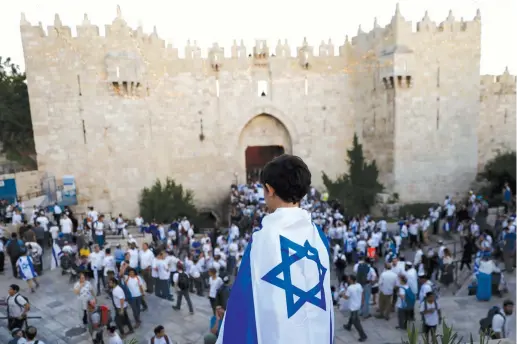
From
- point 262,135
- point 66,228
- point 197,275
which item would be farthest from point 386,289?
point 262,135

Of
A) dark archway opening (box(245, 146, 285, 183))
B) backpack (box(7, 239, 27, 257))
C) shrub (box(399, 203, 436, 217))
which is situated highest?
dark archway opening (box(245, 146, 285, 183))

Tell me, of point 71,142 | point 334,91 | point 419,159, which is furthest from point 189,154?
point 419,159

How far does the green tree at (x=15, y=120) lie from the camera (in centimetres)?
1814

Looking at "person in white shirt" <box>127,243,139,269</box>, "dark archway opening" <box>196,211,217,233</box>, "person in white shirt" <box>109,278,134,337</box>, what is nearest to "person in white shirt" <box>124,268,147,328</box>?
"person in white shirt" <box>109,278,134,337</box>

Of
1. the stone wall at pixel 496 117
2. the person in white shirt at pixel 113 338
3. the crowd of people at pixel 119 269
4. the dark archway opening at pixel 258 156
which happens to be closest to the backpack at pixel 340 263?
the crowd of people at pixel 119 269

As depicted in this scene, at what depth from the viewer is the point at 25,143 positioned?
62.5 feet

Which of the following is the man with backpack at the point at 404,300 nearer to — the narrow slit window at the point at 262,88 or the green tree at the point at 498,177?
the green tree at the point at 498,177

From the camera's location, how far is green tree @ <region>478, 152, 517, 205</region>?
15977 millimetres

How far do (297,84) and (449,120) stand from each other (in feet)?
22.0

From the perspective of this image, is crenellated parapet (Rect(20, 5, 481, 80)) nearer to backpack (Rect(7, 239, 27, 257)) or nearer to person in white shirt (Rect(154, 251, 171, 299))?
backpack (Rect(7, 239, 27, 257))

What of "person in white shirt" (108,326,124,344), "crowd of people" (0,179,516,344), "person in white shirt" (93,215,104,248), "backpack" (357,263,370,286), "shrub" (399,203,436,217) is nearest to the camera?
"person in white shirt" (108,326,124,344)

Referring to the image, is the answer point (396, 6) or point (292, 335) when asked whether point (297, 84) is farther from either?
point (292, 335)

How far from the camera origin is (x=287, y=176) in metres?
1.57

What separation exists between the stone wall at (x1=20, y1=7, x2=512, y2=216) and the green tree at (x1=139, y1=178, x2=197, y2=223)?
0.56 metres
